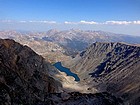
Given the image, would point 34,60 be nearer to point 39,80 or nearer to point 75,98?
point 39,80

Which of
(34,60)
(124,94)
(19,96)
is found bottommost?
(124,94)

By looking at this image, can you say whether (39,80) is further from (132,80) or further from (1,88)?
(132,80)

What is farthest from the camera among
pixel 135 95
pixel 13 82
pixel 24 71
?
pixel 135 95

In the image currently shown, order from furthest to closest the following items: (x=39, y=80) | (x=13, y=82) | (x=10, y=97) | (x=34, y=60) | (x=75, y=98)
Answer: (x=34, y=60), (x=39, y=80), (x=75, y=98), (x=13, y=82), (x=10, y=97)

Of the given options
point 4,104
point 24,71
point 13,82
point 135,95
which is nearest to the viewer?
point 4,104

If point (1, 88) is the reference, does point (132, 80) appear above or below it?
below

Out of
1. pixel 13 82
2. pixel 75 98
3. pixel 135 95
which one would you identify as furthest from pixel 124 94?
pixel 13 82

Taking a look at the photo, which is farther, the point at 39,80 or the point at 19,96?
the point at 39,80

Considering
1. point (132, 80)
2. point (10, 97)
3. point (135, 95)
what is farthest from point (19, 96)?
point (132, 80)

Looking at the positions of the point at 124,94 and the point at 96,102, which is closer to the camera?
the point at 96,102
